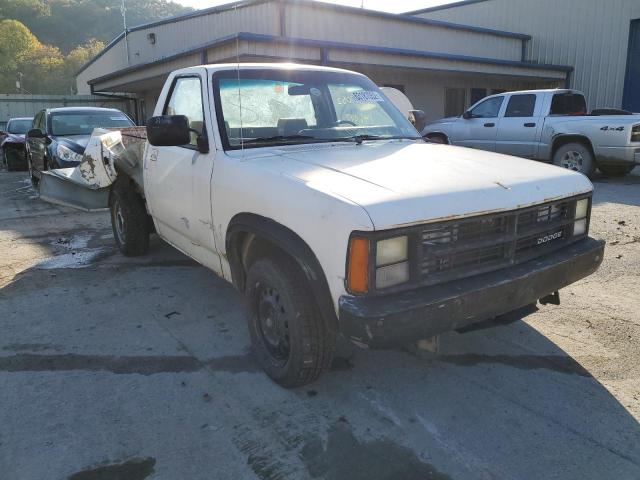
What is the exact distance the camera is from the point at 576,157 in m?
10.4

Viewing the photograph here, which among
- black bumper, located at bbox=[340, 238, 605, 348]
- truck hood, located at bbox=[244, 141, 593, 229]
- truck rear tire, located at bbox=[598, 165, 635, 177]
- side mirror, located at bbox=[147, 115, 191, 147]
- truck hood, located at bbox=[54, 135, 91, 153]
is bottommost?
truck rear tire, located at bbox=[598, 165, 635, 177]

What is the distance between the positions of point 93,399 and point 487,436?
2.16m

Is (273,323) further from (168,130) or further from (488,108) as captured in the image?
(488,108)

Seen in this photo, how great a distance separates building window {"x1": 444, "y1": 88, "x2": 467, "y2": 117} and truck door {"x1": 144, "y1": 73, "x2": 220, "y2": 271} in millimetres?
16797

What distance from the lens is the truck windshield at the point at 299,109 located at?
354 centimetres

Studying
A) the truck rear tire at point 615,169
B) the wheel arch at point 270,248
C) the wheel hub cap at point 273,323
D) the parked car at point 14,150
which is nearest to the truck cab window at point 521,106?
the truck rear tire at point 615,169

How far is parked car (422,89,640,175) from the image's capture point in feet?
32.2

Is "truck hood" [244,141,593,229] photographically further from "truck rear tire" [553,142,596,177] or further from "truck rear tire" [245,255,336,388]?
"truck rear tire" [553,142,596,177]

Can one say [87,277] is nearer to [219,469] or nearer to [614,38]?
[219,469]

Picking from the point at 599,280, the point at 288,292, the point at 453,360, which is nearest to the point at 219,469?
the point at 288,292

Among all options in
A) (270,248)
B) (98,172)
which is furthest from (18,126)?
(270,248)

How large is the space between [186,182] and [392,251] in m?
1.94

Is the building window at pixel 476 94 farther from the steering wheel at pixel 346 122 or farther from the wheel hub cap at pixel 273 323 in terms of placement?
the wheel hub cap at pixel 273 323

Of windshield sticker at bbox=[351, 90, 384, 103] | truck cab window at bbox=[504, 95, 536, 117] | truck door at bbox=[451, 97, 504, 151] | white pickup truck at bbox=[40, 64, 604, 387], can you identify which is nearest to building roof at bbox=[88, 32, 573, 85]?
truck door at bbox=[451, 97, 504, 151]
